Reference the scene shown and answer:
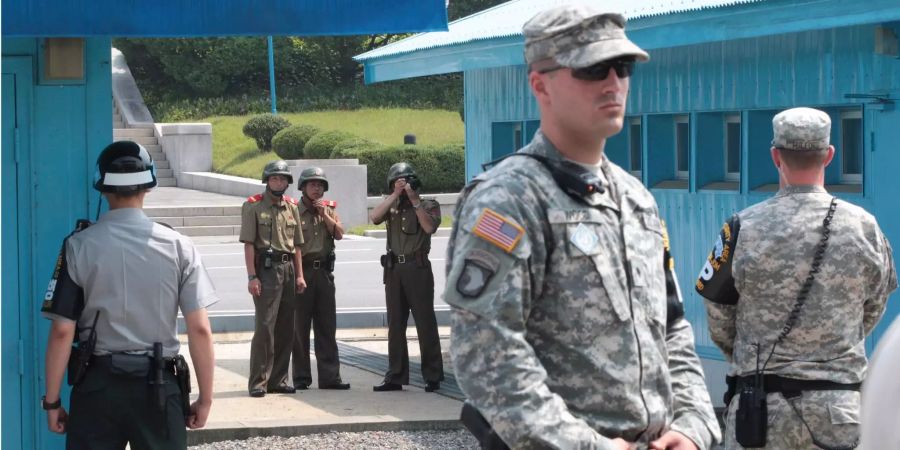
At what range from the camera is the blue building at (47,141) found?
21.0 ft

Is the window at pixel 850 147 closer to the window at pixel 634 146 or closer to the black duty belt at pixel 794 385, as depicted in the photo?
the window at pixel 634 146

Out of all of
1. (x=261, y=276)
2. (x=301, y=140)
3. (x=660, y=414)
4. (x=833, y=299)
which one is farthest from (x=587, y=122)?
(x=301, y=140)

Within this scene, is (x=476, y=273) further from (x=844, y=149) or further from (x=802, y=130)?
(x=844, y=149)

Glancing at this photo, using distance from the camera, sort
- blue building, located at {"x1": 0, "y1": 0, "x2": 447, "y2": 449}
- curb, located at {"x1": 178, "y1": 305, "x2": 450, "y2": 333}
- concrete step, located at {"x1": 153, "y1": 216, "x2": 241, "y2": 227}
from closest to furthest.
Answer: blue building, located at {"x1": 0, "y1": 0, "x2": 447, "y2": 449} < curb, located at {"x1": 178, "y1": 305, "x2": 450, "y2": 333} < concrete step, located at {"x1": 153, "y1": 216, "x2": 241, "y2": 227}

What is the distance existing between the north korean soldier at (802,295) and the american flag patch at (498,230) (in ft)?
6.80

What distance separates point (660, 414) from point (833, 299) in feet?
5.96

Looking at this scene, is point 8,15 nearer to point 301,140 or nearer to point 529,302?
point 529,302

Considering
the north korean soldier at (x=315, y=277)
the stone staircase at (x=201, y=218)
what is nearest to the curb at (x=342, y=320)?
the north korean soldier at (x=315, y=277)

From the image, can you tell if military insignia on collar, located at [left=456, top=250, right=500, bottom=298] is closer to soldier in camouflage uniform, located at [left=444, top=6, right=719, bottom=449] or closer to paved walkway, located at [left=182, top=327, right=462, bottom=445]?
soldier in camouflage uniform, located at [left=444, top=6, right=719, bottom=449]

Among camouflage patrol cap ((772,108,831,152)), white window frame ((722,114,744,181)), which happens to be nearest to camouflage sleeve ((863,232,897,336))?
camouflage patrol cap ((772,108,831,152))

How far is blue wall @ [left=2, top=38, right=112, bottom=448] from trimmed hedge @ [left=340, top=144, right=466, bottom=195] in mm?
25296

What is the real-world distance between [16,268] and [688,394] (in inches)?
166

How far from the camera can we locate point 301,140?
1379 inches

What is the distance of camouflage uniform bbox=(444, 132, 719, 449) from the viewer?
9.45 feet
